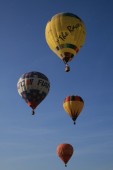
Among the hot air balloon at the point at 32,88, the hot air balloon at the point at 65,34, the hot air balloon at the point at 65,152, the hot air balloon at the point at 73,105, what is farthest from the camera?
the hot air balloon at the point at 65,152

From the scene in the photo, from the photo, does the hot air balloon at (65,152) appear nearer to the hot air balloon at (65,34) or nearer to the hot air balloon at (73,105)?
the hot air balloon at (73,105)

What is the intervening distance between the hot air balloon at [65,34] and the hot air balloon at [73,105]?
54.8ft

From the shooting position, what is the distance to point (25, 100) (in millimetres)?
51031

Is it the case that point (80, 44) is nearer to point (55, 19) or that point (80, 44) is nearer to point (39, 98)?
point (55, 19)

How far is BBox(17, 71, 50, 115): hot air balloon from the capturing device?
5069 cm

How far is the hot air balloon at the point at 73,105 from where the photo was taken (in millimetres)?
58844

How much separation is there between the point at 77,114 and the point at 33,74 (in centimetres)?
1178

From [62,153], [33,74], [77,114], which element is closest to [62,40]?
[33,74]

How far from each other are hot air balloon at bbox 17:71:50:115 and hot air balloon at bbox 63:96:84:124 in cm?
865

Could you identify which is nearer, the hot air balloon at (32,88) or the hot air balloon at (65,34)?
the hot air balloon at (65,34)

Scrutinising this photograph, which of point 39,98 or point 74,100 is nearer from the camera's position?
point 39,98

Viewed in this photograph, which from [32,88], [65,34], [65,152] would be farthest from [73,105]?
[65,34]

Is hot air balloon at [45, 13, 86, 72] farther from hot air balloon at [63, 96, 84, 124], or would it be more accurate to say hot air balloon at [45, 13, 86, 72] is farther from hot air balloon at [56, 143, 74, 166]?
hot air balloon at [56, 143, 74, 166]

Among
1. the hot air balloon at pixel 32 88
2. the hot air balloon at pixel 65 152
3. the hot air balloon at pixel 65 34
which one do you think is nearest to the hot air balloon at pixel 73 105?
the hot air balloon at pixel 32 88
